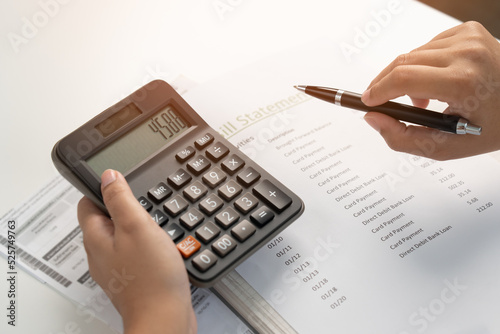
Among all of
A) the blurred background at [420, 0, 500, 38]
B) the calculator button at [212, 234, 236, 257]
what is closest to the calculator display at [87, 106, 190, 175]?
the calculator button at [212, 234, 236, 257]

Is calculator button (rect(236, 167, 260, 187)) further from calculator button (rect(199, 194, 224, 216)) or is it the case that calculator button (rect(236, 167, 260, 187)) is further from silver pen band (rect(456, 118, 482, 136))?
silver pen band (rect(456, 118, 482, 136))

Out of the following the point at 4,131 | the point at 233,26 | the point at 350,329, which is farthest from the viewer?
the point at 233,26

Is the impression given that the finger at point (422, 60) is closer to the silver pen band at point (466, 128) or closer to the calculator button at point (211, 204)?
the silver pen band at point (466, 128)

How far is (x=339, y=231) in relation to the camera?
454mm

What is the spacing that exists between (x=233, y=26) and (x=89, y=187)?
325mm

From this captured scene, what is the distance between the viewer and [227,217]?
431 millimetres

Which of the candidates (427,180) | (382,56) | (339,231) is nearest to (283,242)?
(339,231)

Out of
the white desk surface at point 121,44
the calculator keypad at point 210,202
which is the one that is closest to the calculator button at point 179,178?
the calculator keypad at point 210,202

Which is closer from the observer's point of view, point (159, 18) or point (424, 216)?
point (424, 216)

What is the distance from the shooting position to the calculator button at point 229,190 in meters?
0.45

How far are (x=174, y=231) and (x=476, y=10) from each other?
101 cm

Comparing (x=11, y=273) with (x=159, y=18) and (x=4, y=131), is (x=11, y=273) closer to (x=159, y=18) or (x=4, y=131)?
(x=4, y=131)

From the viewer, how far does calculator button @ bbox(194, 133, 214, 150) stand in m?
0.48

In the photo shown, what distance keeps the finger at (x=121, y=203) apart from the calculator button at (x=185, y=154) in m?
0.06
